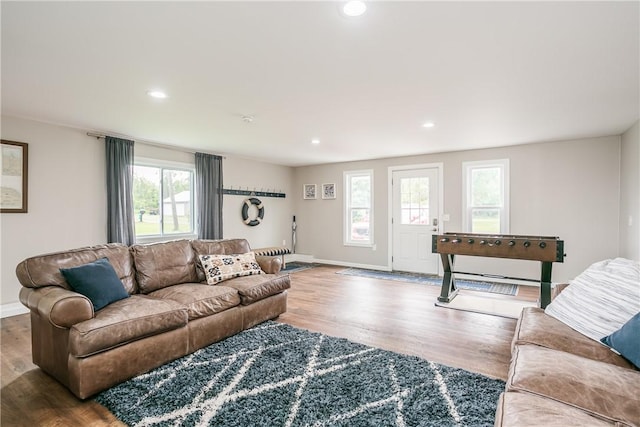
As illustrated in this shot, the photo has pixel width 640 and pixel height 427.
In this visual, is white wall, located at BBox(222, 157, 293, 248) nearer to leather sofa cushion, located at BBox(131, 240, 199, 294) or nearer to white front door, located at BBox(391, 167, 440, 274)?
white front door, located at BBox(391, 167, 440, 274)

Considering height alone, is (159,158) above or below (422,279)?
above

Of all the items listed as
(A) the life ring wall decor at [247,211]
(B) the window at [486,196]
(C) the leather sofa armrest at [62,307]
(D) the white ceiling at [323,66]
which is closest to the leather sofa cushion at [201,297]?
(C) the leather sofa armrest at [62,307]

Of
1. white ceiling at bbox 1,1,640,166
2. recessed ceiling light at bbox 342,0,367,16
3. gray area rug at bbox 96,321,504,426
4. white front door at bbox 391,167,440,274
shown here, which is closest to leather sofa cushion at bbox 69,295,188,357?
gray area rug at bbox 96,321,504,426

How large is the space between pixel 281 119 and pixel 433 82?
1801mm

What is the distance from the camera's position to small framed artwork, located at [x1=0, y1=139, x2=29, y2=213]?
3701mm

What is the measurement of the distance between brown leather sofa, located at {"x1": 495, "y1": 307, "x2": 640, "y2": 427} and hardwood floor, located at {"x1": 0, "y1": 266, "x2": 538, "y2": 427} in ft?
2.50

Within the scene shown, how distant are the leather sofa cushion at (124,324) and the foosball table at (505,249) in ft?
10.5

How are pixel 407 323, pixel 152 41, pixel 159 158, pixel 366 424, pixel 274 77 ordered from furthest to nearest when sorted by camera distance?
pixel 159 158 → pixel 407 323 → pixel 274 77 → pixel 152 41 → pixel 366 424

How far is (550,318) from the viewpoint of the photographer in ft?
7.40

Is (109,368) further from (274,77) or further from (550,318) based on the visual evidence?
(550,318)

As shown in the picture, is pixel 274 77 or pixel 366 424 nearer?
pixel 366 424

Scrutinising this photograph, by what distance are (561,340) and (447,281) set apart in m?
2.46

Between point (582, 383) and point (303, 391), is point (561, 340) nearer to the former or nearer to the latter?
point (582, 383)

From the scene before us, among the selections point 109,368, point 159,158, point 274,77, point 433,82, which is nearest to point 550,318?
point 433,82
